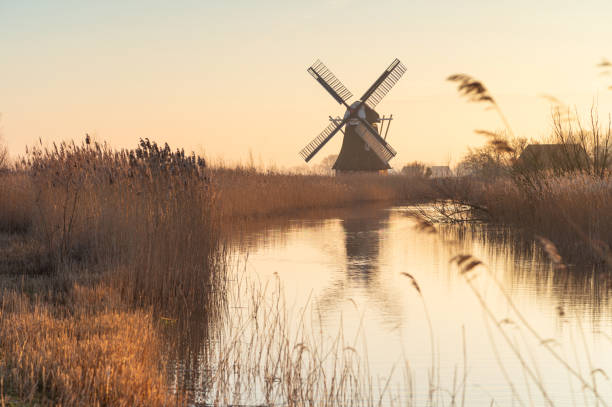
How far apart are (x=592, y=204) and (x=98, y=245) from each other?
876 cm

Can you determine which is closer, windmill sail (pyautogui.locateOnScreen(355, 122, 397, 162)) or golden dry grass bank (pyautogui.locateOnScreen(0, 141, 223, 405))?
golden dry grass bank (pyautogui.locateOnScreen(0, 141, 223, 405))

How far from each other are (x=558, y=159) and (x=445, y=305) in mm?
8584

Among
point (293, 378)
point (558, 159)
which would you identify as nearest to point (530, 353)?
point (293, 378)

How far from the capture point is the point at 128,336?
5277mm

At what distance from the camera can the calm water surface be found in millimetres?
5656

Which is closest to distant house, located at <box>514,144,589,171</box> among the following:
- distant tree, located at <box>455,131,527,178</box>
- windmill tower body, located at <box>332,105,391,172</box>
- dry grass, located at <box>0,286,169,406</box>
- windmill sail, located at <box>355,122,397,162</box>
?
distant tree, located at <box>455,131,527,178</box>

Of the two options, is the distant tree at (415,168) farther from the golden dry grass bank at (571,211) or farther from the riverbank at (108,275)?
the riverbank at (108,275)

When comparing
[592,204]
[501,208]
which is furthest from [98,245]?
[501,208]

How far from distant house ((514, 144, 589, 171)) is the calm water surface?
1.92 m

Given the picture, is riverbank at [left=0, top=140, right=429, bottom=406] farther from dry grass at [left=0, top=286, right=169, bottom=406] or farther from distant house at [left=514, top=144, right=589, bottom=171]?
distant house at [left=514, top=144, right=589, bottom=171]

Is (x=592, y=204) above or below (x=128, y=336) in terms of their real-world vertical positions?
above

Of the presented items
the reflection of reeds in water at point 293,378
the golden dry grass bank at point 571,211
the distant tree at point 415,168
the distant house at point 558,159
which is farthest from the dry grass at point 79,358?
the distant tree at point 415,168

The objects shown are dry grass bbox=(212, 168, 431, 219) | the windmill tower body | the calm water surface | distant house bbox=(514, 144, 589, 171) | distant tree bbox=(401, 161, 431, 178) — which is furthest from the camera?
distant tree bbox=(401, 161, 431, 178)

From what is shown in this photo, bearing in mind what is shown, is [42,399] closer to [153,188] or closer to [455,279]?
[153,188]
